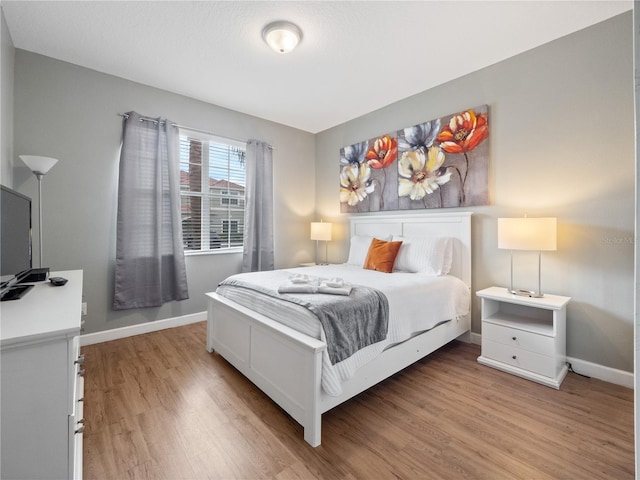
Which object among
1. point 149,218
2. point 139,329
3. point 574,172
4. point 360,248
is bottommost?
point 139,329

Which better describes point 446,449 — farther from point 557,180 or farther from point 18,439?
point 557,180

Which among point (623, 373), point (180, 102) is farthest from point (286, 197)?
point (623, 373)

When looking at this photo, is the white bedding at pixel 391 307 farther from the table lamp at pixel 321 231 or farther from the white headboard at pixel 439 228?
the table lamp at pixel 321 231

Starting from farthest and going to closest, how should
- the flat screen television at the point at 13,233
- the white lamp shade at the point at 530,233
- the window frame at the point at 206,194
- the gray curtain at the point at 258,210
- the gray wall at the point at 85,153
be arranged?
the gray curtain at the point at 258,210 < the window frame at the point at 206,194 < the gray wall at the point at 85,153 < the white lamp shade at the point at 530,233 < the flat screen television at the point at 13,233

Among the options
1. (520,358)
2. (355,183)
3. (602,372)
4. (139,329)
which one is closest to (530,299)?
(520,358)

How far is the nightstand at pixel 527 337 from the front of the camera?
215 centimetres

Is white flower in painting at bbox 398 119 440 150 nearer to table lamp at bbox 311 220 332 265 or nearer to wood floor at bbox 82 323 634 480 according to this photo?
table lamp at bbox 311 220 332 265

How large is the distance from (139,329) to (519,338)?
356cm

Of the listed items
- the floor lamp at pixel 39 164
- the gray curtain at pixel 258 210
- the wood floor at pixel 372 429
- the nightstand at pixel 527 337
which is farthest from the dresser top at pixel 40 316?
the nightstand at pixel 527 337

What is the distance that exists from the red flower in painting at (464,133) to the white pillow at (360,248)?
1157mm

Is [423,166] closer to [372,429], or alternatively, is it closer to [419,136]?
[419,136]

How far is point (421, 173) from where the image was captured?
3297 millimetres

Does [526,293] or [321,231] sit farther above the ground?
[321,231]

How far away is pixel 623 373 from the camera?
2.14m
